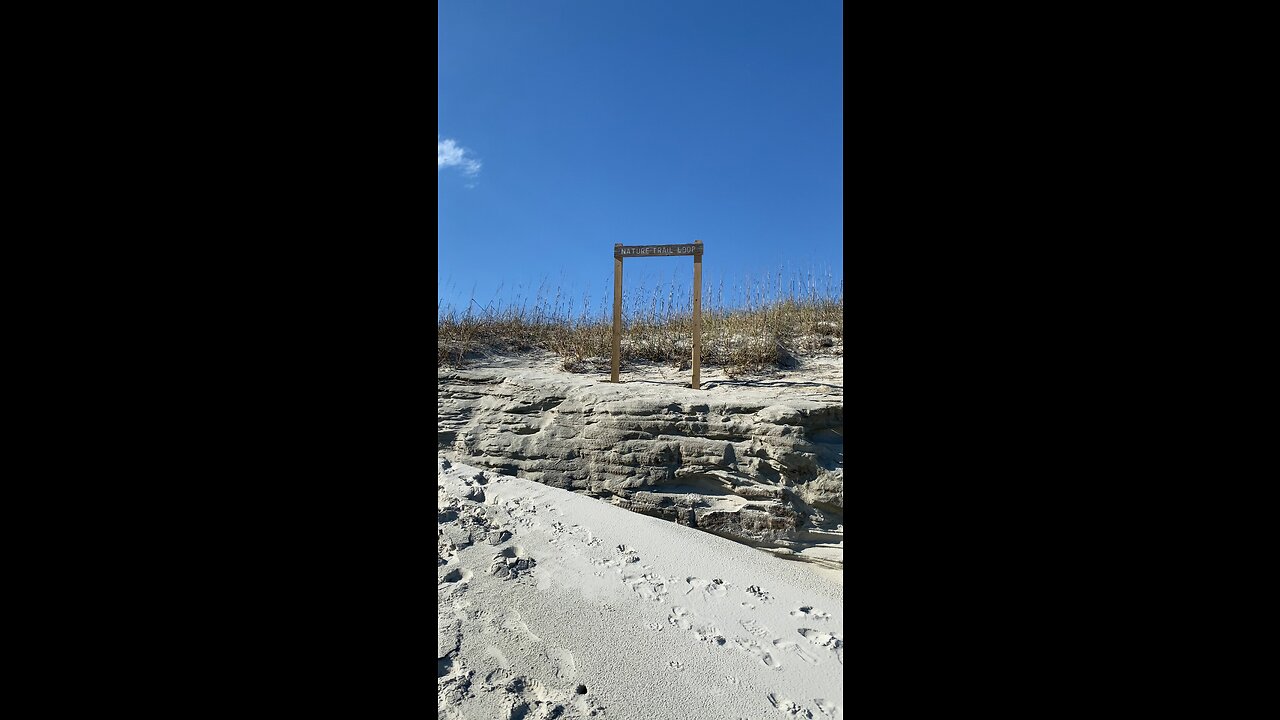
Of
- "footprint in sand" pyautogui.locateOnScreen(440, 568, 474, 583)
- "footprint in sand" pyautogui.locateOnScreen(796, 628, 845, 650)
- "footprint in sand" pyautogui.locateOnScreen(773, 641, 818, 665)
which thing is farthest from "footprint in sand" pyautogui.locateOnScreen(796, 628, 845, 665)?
"footprint in sand" pyautogui.locateOnScreen(440, 568, 474, 583)

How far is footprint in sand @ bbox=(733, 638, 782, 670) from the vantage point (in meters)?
2.51

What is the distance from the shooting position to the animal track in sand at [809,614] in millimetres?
2969

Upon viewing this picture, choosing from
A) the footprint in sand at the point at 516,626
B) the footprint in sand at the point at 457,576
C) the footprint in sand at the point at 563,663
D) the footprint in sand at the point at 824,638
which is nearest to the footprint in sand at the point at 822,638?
the footprint in sand at the point at 824,638

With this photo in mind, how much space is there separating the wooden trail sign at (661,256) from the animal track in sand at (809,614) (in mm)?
3214

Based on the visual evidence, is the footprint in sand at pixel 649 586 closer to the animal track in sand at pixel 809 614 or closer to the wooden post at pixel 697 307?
the animal track in sand at pixel 809 614

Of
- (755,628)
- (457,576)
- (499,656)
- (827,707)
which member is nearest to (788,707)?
(827,707)

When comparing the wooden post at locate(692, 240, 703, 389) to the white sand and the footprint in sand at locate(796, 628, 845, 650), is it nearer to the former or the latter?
the white sand

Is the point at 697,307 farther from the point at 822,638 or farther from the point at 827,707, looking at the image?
the point at 827,707

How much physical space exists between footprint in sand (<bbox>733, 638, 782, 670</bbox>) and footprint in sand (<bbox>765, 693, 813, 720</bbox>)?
0.65 ft

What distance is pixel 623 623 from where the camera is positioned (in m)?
2.73
